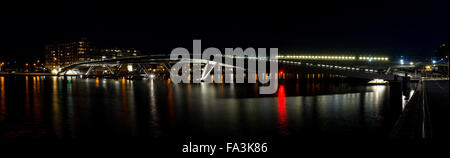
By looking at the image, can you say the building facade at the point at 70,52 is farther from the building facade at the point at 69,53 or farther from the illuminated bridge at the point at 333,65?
the illuminated bridge at the point at 333,65

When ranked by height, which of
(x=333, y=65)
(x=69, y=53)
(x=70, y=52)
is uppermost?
(x=70, y=52)

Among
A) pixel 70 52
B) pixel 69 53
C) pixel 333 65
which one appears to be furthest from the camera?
pixel 69 53

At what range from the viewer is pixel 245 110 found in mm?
18297

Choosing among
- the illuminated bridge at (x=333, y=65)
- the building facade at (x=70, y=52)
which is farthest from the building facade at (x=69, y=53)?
the illuminated bridge at (x=333, y=65)

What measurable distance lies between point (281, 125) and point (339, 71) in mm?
41689

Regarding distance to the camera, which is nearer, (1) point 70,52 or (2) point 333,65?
(2) point 333,65

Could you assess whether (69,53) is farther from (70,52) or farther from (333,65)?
(333,65)

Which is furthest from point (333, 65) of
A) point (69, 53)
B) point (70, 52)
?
point (69, 53)

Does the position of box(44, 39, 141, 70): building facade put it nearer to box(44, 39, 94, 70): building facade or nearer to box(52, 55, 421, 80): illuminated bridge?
box(44, 39, 94, 70): building facade

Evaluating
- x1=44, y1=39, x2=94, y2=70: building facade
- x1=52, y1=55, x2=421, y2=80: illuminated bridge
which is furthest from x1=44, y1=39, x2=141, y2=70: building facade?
x1=52, y1=55, x2=421, y2=80: illuminated bridge

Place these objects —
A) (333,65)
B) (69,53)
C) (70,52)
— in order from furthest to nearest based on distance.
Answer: (69,53) → (70,52) → (333,65)
